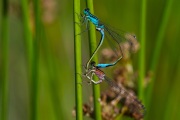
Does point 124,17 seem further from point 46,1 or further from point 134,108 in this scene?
point 134,108

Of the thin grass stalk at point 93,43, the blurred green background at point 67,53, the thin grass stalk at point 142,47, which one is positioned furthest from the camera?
the blurred green background at point 67,53

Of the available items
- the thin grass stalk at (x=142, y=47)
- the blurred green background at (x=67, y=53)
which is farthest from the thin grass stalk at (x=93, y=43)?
the blurred green background at (x=67, y=53)

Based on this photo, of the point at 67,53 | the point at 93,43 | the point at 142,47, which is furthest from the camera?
the point at 67,53

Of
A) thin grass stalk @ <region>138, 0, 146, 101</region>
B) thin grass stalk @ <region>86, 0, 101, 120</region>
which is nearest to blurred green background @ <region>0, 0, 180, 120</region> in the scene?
thin grass stalk @ <region>138, 0, 146, 101</region>

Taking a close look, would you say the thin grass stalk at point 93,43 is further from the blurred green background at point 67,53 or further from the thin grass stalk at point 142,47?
the blurred green background at point 67,53

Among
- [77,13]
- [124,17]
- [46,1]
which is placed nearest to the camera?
[77,13]

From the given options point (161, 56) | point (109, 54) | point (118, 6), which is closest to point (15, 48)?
point (118, 6)

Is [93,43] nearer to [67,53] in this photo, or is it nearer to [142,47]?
[142,47]

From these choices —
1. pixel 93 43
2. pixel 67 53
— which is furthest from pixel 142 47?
pixel 67 53

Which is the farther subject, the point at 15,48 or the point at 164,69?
the point at 15,48

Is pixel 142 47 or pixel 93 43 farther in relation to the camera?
pixel 142 47

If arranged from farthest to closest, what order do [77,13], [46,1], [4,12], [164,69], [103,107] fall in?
[164,69] → [46,1] → [4,12] → [103,107] → [77,13]
